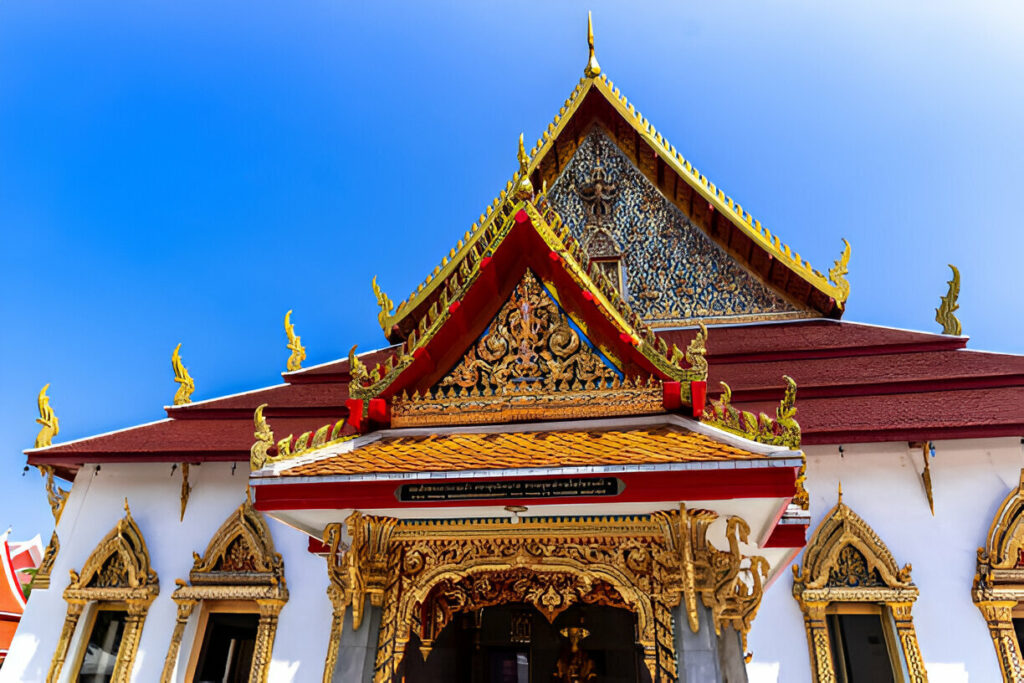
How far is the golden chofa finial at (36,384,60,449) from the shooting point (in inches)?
292

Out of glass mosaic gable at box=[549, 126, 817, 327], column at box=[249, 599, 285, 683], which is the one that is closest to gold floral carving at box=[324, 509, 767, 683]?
column at box=[249, 599, 285, 683]

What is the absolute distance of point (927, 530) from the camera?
577cm

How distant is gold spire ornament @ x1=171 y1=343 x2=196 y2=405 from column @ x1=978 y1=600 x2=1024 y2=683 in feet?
29.5

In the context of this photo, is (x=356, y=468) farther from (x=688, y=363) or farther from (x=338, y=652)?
(x=688, y=363)

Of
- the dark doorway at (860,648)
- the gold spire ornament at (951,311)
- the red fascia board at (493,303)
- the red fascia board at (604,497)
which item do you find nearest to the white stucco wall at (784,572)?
the dark doorway at (860,648)

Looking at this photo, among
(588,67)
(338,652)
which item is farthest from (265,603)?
(588,67)

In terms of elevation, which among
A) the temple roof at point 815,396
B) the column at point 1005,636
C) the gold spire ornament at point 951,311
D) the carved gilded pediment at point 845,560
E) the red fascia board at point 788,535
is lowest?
the column at point 1005,636

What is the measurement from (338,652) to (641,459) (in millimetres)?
2171

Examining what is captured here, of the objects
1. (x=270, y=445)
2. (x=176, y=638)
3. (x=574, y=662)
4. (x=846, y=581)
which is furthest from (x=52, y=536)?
(x=846, y=581)

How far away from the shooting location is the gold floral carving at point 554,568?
11.8ft

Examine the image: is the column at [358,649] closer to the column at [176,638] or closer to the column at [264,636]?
the column at [264,636]

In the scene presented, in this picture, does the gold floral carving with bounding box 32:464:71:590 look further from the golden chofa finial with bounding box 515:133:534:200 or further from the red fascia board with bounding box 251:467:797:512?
the golden chofa finial with bounding box 515:133:534:200

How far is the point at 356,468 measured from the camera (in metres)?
3.71

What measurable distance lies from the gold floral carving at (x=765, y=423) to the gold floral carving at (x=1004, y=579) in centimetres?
346
